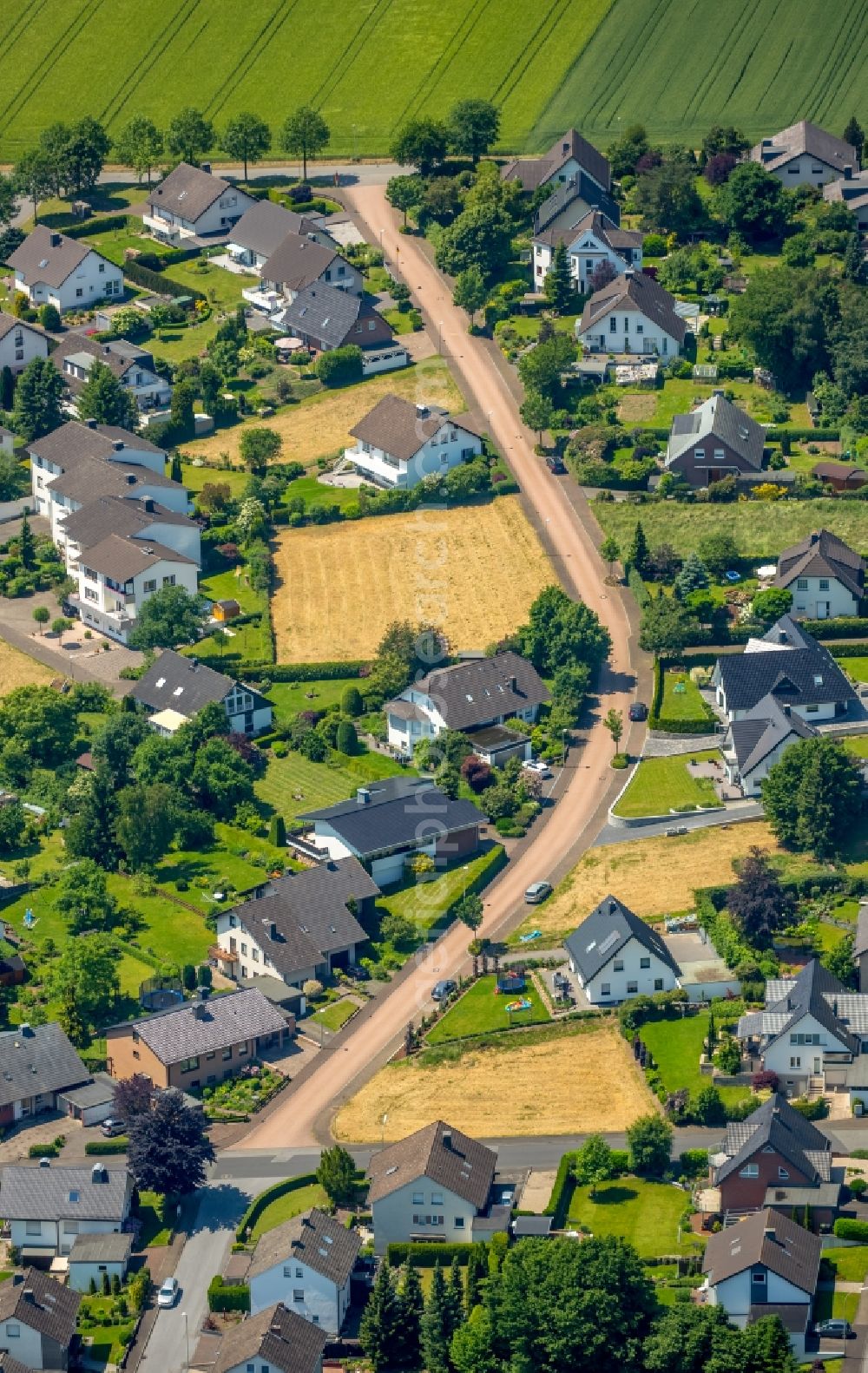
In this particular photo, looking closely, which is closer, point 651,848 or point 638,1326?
point 638,1326

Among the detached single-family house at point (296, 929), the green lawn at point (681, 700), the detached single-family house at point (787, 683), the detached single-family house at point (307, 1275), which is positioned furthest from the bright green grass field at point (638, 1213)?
the green lawn at point (681, 700)

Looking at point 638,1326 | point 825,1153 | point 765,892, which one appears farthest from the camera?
point 765,892

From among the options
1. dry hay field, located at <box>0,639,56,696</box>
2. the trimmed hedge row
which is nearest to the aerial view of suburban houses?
the trimmed hedge row

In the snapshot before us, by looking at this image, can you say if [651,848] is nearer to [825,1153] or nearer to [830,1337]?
[825,1153]

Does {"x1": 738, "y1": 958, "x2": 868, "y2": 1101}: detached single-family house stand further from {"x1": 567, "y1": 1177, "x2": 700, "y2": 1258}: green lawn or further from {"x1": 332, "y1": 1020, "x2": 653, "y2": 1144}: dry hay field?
{"x1": 567, "y1": 1177, "x2": 700, "y2": 1258}: green lawn

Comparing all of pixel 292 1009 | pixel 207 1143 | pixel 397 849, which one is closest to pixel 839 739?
pixel 397 849
